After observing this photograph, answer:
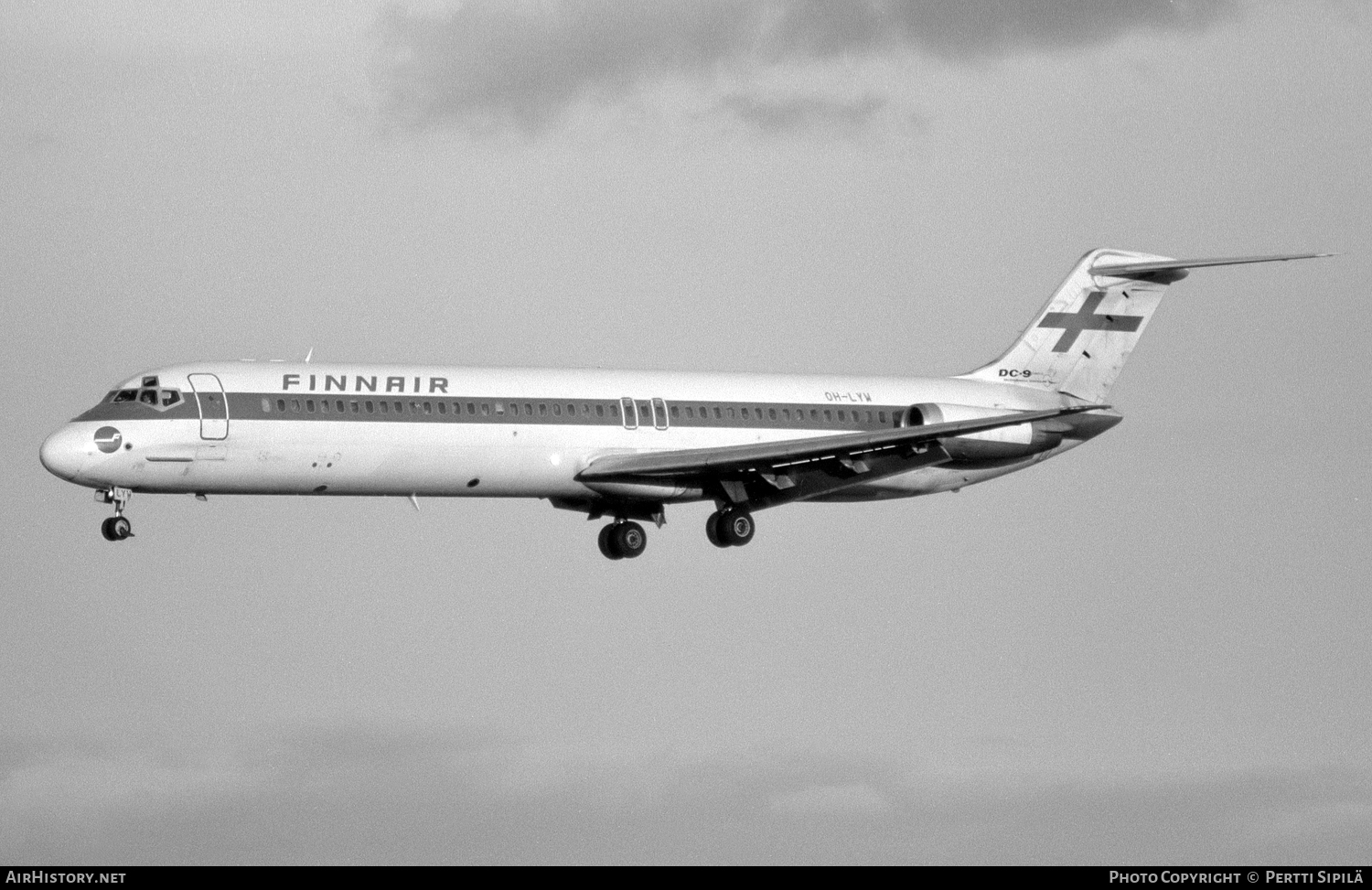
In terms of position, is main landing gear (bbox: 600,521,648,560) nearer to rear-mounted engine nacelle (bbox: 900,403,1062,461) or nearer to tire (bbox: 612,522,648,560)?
tire (bbox: 612,522,648,560)

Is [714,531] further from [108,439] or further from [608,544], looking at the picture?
[108,439]

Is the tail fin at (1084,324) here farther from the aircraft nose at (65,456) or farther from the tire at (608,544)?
the aircraft nose at (65,456)

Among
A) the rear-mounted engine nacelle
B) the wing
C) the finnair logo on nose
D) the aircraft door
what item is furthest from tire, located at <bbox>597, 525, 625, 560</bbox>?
the finnair logo on nose

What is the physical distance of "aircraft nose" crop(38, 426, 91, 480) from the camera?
44781 millimetres

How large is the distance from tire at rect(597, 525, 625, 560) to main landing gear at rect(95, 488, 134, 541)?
1146 centimetres

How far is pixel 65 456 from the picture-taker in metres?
44.8

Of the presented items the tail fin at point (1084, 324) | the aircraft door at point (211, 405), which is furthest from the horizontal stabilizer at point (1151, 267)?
the aircraft door at point (211, 405)

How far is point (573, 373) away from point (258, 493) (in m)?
7.53

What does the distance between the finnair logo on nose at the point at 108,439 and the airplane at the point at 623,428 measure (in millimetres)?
35

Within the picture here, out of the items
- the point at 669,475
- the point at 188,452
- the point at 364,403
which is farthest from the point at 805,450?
the point at 188,452

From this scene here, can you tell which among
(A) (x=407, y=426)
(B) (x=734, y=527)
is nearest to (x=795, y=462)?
(B) (x=734, y=527)

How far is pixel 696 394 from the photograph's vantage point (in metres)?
51.8

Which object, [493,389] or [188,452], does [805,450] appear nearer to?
[493,389]

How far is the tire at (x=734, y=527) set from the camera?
51.6 metres
